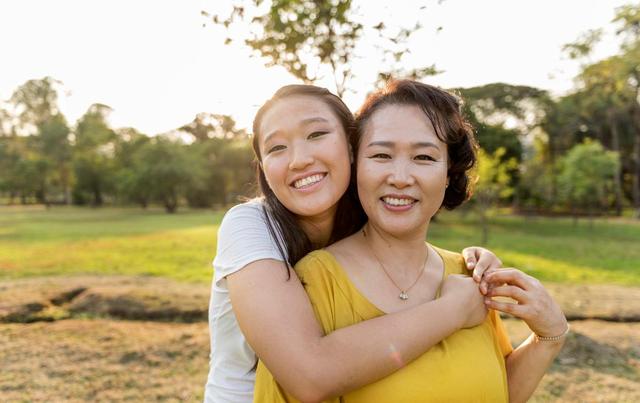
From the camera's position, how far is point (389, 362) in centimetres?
148

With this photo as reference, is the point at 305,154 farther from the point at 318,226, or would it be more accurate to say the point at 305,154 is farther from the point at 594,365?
the point at 594,365

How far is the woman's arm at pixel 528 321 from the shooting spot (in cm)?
178

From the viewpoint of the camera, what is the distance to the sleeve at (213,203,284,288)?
1629mm

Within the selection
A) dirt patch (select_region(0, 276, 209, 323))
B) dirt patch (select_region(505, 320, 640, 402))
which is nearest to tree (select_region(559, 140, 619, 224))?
dirt patch (select_region(505, 320, 640, 402))

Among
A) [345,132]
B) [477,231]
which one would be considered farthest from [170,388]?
[477,231]

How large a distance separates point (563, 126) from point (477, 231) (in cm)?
1634

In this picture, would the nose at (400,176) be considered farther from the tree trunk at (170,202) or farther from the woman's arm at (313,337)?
the tree trunk at (170,202)

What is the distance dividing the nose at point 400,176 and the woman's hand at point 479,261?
46cm

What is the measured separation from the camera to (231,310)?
6.28 ft

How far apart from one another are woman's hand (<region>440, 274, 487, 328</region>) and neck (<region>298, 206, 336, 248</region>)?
59cm

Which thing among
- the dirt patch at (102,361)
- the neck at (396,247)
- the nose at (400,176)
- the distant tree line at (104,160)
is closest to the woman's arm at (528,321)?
the neck at (396,247)

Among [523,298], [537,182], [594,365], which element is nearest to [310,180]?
[523,298]

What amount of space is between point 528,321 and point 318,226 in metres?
0.92

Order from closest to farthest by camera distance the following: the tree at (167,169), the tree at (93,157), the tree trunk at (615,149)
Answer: the tree trunk at (615,149), the tree at (167,169), the tree at (93,157)
